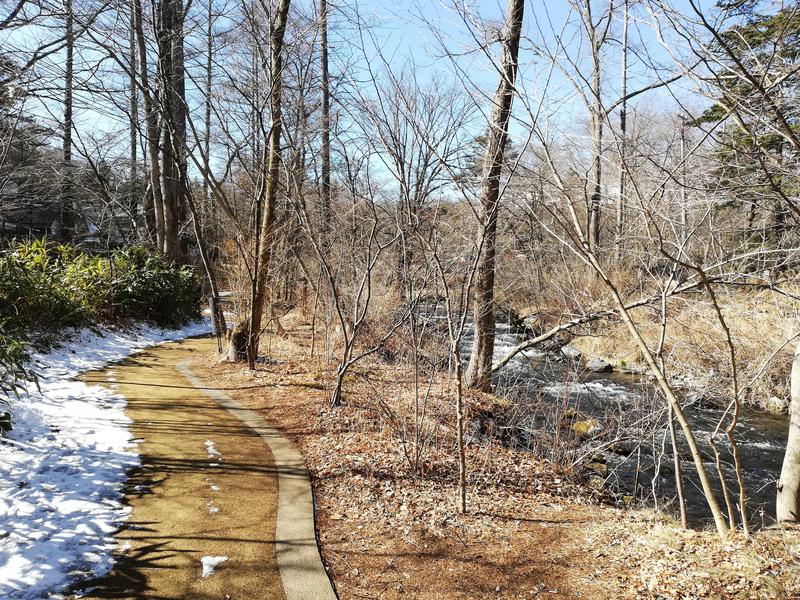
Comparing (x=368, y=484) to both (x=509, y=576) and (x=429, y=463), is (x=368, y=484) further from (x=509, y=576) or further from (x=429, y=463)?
(x=509, y=576)

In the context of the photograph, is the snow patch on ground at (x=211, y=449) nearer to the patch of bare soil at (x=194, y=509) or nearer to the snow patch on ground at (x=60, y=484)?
the patch of bare soil at (x=194, y=509)

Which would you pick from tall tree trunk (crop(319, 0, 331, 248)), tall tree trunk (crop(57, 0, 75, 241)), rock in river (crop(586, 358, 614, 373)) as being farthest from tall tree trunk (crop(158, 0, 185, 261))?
rock in river (crop(586, 358, 614, 373))

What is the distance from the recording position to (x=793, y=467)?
313 centimetres

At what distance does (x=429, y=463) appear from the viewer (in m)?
4.51

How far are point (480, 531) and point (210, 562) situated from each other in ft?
6.07

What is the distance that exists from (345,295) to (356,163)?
13.7 feet

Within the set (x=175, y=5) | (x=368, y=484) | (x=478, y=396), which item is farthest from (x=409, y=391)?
(x=175, y=5)

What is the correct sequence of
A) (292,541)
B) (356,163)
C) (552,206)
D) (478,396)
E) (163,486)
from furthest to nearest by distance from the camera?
(478,396)
(356,163)
(163,486)
(292,541)
(552,206)

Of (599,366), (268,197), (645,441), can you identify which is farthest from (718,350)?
(268,197)

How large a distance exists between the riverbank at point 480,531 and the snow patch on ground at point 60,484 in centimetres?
147

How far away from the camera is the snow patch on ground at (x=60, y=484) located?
8.70 ft

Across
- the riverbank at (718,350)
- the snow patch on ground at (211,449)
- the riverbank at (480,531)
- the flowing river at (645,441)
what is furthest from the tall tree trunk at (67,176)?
the riverbank at (718,350)

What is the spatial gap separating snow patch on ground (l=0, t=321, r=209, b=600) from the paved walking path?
148 mm

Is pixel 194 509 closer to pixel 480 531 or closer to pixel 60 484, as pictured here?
pixel 60 484
